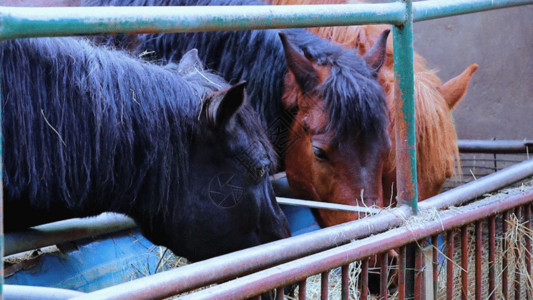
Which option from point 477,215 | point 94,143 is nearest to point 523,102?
point 477,215

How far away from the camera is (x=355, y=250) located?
5.47 feet

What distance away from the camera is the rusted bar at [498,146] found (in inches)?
156

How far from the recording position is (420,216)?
1.97 m

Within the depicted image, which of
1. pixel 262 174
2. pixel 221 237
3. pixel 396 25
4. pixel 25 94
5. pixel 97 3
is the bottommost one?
pixel 221 237

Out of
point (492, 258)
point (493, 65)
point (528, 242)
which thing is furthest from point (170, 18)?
point (493, 65)

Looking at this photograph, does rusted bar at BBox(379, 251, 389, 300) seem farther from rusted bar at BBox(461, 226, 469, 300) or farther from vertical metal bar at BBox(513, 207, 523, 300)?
vertical metal bar at BBox(513, 207, 523, 300)

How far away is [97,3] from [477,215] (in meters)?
2.26

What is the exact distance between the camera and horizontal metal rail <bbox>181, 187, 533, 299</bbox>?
1366 mm

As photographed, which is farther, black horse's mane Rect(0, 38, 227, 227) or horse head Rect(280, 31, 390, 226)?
→ horse head Rect(280, 31, 390, 226)

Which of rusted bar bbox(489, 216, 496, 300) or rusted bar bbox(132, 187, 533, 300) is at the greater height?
rusted bar bbox(132, 187, 533, 300)

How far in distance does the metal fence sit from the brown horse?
0.49 m

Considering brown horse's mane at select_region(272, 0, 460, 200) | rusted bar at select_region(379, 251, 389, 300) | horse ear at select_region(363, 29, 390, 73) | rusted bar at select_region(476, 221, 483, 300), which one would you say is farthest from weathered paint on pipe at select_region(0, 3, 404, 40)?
brown horse's mane at select_region(272, 0, 460, 200)

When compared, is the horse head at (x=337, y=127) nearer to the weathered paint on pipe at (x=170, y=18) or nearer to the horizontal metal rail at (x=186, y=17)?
the horizontal metal rail at (x=186, y=17)

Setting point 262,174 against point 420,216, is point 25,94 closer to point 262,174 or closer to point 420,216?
point 262,174
